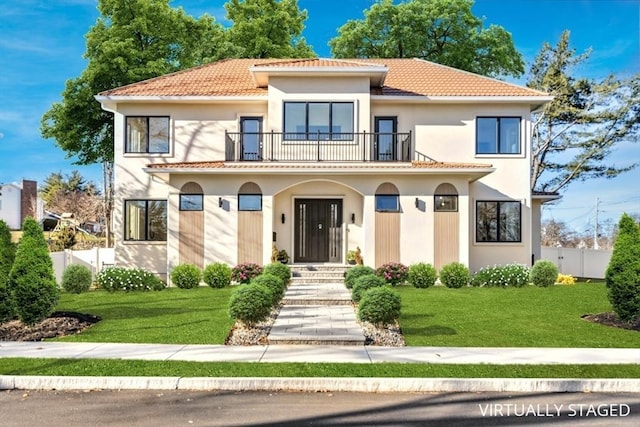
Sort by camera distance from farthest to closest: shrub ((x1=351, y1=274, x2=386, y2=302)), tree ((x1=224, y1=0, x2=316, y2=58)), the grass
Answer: tree ((x1=224, y1=0, x2=316, y2=58)), shrub ((x1=351, y1=274, x2=386, y2=302)), the grass

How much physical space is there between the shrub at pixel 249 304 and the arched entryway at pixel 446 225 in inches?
365

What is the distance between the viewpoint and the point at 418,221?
17422 mm

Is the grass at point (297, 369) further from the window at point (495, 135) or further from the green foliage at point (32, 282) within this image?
the window at point (495, 135)

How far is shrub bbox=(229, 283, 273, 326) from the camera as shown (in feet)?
30.6

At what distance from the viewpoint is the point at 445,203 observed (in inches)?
691

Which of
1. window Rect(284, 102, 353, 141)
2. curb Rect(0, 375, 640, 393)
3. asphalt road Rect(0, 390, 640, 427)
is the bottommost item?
asphalt road Rect(0, 390, 640, 427)

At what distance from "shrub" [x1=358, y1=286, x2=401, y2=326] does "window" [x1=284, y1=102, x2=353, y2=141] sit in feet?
33.0

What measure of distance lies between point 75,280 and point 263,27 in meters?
20.1

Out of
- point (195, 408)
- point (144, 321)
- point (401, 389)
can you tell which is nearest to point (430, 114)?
point (144, 321)

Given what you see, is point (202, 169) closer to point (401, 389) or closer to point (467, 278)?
point (467, 278)

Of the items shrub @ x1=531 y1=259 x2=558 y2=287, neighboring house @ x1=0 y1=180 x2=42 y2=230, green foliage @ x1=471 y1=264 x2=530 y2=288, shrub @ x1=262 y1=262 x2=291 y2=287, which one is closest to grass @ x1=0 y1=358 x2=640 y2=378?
shrub @ x1=262 y1=262 x2=291 y2=287

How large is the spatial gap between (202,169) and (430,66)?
37.9 ft

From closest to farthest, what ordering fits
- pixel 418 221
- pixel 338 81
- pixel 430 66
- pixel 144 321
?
pixel 144 321 < pixel 418 221 < pixel 338 81 < pixel 430 66

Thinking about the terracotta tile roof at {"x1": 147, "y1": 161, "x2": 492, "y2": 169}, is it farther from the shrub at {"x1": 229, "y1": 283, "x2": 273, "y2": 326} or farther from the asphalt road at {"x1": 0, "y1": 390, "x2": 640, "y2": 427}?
the asphalt road at {"x1": 0, "y1": 390, "x2": 640, "y2": 427}
